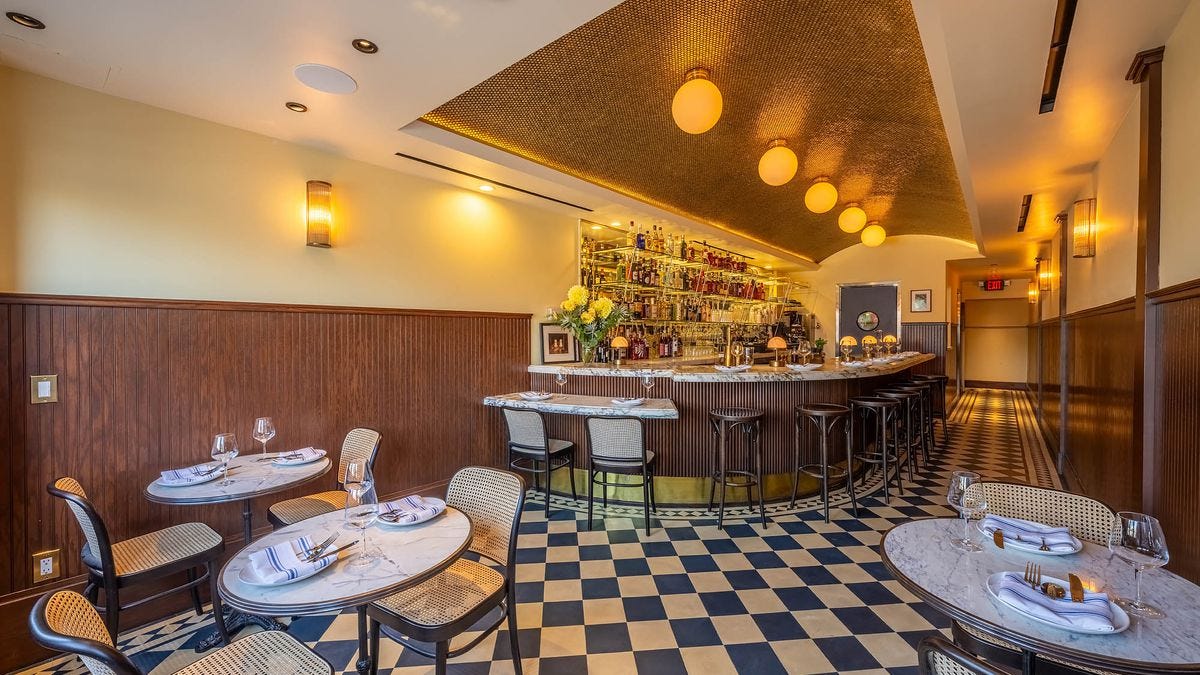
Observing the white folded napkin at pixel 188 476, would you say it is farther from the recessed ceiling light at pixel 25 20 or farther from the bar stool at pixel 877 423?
the bar stool at pixel 877 423

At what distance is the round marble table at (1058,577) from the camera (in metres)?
1.11

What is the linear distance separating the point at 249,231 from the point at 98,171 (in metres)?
0.73

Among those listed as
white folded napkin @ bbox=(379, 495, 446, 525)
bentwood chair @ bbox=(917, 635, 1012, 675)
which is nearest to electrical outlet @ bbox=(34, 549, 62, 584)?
white folded napkin @ bbox=(379, 495, 446, 525)

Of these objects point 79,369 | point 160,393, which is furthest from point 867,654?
point 79,369

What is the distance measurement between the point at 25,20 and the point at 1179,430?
17.5ft

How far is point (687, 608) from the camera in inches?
106

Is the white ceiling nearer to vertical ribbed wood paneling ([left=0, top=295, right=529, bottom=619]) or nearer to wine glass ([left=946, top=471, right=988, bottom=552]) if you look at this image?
wine glass ([left=946, top=471, right=988, bottom=552])

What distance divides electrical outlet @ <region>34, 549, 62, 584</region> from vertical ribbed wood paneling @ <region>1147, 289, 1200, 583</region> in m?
5.22

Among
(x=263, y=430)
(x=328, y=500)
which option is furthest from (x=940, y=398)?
(x=263, y=430)

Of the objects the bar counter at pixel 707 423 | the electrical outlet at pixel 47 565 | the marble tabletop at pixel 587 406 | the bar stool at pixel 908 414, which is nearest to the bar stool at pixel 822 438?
the bar counter at pixel 707 423

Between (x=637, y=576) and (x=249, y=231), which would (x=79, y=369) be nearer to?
(x=249, y=231)

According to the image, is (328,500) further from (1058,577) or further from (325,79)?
(1058,577)

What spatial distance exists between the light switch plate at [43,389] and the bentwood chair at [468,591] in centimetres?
214

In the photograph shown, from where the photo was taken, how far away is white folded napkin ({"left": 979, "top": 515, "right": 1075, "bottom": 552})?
1605 millimetres
